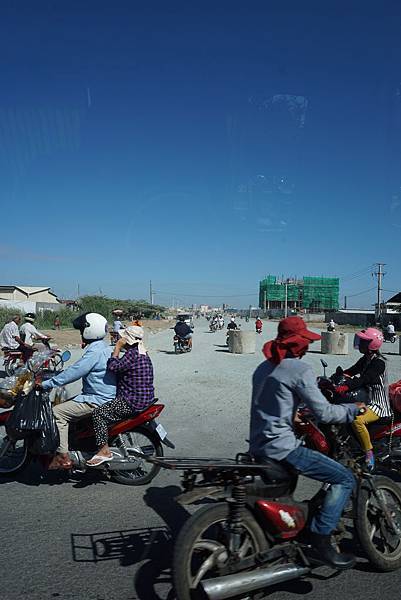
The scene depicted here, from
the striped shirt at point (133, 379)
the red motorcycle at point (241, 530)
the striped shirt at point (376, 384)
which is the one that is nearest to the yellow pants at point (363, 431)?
the striped shirt at point (376, 384)

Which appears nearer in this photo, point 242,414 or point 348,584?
point 348,584

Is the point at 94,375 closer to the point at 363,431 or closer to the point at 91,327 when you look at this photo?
the point at 91,327

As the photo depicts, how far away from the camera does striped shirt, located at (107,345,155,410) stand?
548 cm

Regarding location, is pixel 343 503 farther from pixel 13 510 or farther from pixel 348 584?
pixel 13 510

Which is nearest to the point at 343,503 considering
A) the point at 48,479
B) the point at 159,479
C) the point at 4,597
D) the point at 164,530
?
the point at 164,530

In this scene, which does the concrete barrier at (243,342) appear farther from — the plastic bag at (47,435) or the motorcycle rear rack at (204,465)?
the motorcycle rear rack at (204,465)

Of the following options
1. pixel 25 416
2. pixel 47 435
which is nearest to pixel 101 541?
pixel 47 435

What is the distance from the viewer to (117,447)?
549cm

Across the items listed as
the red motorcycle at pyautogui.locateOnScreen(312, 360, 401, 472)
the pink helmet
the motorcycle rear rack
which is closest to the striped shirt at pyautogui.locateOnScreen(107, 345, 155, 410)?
the red motorcycle at pyautogui.locateOnScreen(312, 360, 401, 472)

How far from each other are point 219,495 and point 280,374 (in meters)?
0.85

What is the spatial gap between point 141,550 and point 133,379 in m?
A: 1.87

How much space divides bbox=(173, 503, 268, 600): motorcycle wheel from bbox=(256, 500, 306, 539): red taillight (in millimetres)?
87

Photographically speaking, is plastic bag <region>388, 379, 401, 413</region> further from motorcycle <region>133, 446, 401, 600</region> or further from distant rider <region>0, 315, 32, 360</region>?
distant rider <region>0, 315, 32, 360</region>

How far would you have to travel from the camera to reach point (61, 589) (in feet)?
11.5
